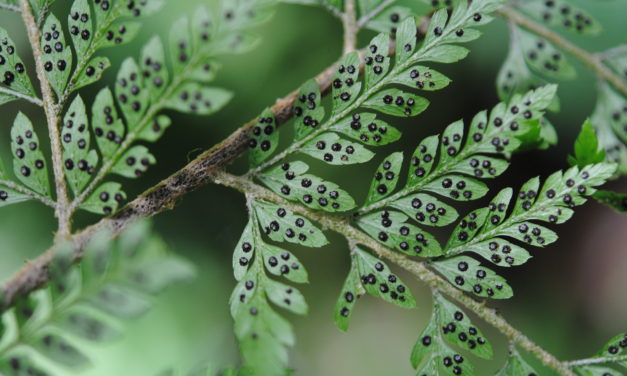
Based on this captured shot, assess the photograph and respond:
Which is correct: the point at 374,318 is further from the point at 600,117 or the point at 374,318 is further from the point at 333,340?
the point at 600,117

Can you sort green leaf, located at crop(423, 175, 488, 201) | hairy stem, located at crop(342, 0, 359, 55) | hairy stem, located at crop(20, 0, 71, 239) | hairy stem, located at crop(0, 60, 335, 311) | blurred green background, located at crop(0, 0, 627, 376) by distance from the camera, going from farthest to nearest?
blurred green background, located at crop(0, 0, 627, 376) → hairy stem, located at crop(342, 0, 359, 55) → green leaf, located at crop(423, 175, 488, 201) → hairy stem, located at crop(20, 0, 71, 239) → hairy stem, located at crop(0, 60, 335, 311)

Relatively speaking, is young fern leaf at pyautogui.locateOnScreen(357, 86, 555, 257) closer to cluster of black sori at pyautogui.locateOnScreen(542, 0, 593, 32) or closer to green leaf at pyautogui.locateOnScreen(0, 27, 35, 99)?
cluster of black sori at pyautogui.locateOnScreen(542, 0, 593, 32)

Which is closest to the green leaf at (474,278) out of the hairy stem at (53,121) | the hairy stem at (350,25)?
the hairy stem at (350,25)

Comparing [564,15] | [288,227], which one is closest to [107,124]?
[288,227]

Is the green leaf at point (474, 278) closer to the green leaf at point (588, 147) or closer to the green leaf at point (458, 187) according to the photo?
the green leaf at point (458, 187)

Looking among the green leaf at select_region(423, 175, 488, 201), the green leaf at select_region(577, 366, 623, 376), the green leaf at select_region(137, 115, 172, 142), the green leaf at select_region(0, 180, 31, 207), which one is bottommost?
the green leaf at select_region(577, 366, 623, 376)

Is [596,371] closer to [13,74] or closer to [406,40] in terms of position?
[406,40]

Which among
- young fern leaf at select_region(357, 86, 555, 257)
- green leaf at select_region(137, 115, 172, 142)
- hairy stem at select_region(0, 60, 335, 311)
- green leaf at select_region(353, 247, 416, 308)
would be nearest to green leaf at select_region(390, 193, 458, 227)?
young fern leaf at select_region(357, 86, 555, 257)

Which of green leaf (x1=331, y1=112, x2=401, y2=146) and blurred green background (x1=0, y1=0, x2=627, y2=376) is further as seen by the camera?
blurred green background (x1=0, y1=0, x2=627, y2=376)
